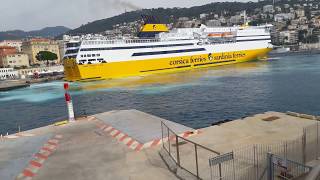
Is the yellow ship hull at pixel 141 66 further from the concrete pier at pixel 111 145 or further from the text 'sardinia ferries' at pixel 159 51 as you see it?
the concrete pier at pixel 111 145

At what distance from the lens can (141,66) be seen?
8419cm

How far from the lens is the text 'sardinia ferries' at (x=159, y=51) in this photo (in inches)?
3105

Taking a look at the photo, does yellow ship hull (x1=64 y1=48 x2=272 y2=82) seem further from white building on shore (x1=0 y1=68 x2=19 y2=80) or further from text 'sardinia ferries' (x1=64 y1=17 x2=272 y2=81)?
white building on shore (x1=0 y1=68 x2=19 y2=80)

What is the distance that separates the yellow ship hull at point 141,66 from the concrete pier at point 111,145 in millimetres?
55428

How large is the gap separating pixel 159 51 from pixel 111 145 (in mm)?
71681

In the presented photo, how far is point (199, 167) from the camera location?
13312 mm

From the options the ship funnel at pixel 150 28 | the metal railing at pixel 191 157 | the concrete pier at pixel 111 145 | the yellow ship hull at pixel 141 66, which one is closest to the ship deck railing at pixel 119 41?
the ship funnel at pixel 150 28

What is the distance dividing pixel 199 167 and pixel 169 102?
100.0ft

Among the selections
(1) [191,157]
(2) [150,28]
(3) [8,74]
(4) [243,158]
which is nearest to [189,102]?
(1) [191,157]

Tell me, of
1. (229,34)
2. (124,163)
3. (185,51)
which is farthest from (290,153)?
(229,34)

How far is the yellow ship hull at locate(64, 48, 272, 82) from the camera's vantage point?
77625 mm

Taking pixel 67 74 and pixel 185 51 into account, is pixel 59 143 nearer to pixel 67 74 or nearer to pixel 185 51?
pixel 67 74

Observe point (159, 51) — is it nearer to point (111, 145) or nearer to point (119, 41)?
point (119, 41)

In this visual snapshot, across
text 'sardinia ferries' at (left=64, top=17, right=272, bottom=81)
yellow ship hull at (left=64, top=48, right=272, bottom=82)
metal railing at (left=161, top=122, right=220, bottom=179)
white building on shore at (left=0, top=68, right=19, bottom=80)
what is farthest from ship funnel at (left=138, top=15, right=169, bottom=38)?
metal railing at (left=161, top=122, right=220, bottom=179)
